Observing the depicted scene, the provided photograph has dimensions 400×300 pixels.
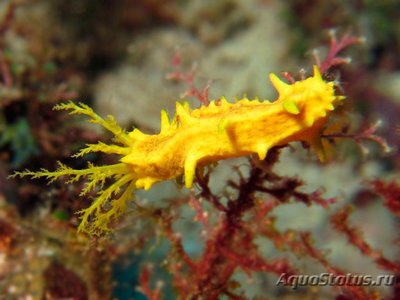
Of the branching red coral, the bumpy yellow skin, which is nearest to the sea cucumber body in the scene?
the bumpy yellow skin

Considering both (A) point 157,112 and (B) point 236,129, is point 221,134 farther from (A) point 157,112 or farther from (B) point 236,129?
(A) point 157,112

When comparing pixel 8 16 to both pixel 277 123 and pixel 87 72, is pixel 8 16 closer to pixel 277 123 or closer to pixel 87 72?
pixel 87 72

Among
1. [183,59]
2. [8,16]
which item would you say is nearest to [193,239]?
[183,59]

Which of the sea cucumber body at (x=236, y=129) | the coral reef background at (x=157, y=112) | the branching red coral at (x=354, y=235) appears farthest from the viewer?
the coral reef background at (x=157, y=112)

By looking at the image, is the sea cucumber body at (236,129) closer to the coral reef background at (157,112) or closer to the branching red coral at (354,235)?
the coral reef background at (157,112)

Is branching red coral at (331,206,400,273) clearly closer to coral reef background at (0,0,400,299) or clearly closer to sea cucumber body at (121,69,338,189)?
coral reef background at (0,0,400,299)

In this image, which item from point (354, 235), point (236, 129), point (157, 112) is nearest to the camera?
point (236, 129)

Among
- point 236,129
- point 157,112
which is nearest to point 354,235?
point 236,129

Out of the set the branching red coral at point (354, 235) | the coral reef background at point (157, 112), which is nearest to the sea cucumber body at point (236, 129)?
the coral reef background at point (157, 112)
